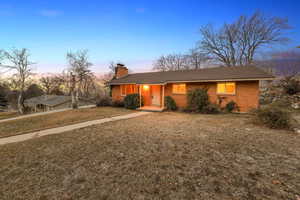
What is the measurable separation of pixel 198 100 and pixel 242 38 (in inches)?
756

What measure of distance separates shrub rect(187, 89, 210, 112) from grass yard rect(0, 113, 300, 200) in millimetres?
4885

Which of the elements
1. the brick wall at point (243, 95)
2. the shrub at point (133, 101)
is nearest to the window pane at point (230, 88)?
the brick wall at point (243, 95)

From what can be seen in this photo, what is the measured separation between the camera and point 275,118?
17.0 feet

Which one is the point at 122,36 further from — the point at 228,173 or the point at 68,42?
the point at 228,173

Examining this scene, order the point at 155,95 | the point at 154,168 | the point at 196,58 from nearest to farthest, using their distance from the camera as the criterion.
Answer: the point at 154,168
the point at 155,95
the point at 196,58

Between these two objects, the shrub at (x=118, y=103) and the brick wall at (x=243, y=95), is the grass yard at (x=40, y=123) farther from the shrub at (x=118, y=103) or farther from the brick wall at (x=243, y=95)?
the brick wall at (x=243, y=95)

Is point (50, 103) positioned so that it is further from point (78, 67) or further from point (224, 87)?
point (224, 87)

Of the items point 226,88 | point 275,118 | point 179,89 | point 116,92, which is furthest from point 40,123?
point 226,88

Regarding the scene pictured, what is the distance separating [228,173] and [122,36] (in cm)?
1896

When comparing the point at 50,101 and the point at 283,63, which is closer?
the point at 283,63

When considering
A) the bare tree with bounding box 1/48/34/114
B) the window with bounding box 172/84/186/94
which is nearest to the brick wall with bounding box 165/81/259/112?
the window with bounding box 172/84/186/94

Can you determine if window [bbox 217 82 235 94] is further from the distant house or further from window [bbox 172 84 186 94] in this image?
the distant house

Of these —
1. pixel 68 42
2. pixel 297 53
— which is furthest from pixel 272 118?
pixel 68 42

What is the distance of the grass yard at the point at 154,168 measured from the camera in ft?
6.15
